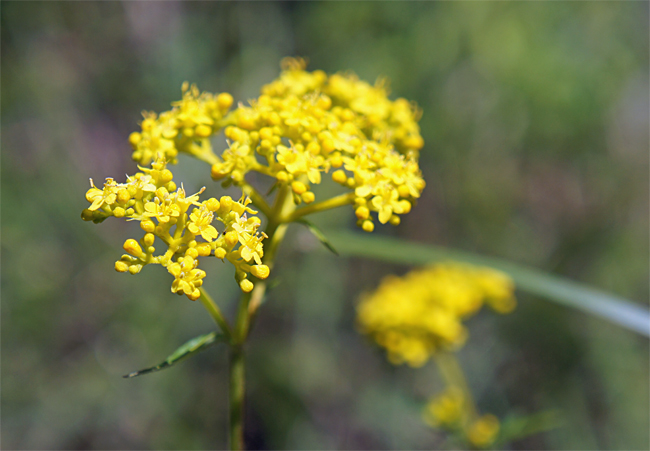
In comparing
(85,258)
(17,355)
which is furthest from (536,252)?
(17,355)

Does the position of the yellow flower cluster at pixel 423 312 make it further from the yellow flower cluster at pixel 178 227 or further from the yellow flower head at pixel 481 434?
the yellow flower cluster at pixel 178 227

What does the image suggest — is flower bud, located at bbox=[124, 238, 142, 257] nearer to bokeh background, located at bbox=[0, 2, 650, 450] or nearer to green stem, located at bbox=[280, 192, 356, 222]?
green stem, located at bbox=[280, 192, 356, 222]

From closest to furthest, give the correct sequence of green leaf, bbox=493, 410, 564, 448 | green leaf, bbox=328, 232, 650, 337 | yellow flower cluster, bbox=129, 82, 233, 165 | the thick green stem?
the thick green stem, yellow flower cluster, bbox=129, 82, 233, 165, green leaf, bbox=328, 232, 650, 337, green leaf, bbox=493, 410, 564, 448

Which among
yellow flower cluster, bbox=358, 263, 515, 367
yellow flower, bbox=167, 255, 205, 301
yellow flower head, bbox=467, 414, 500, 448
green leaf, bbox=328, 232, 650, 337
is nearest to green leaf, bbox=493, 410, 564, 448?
yellow flower head, bbox=467, 414, 500, 448

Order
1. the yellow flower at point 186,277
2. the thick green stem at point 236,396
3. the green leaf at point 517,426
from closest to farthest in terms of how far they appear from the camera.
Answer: the yellow flower at point 186,277 → the thick green stem at point 236,396 → the green leaf at point 517,426

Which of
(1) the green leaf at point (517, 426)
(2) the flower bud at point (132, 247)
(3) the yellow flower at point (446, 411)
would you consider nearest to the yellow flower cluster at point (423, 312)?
(3) the yellow flower at point (446, 411)

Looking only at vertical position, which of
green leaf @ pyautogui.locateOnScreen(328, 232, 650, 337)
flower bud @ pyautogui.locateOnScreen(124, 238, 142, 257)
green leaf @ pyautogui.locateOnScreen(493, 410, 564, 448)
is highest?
flower bud @ pyautogui.locateOnScreen(124, 238, 142, 257)
